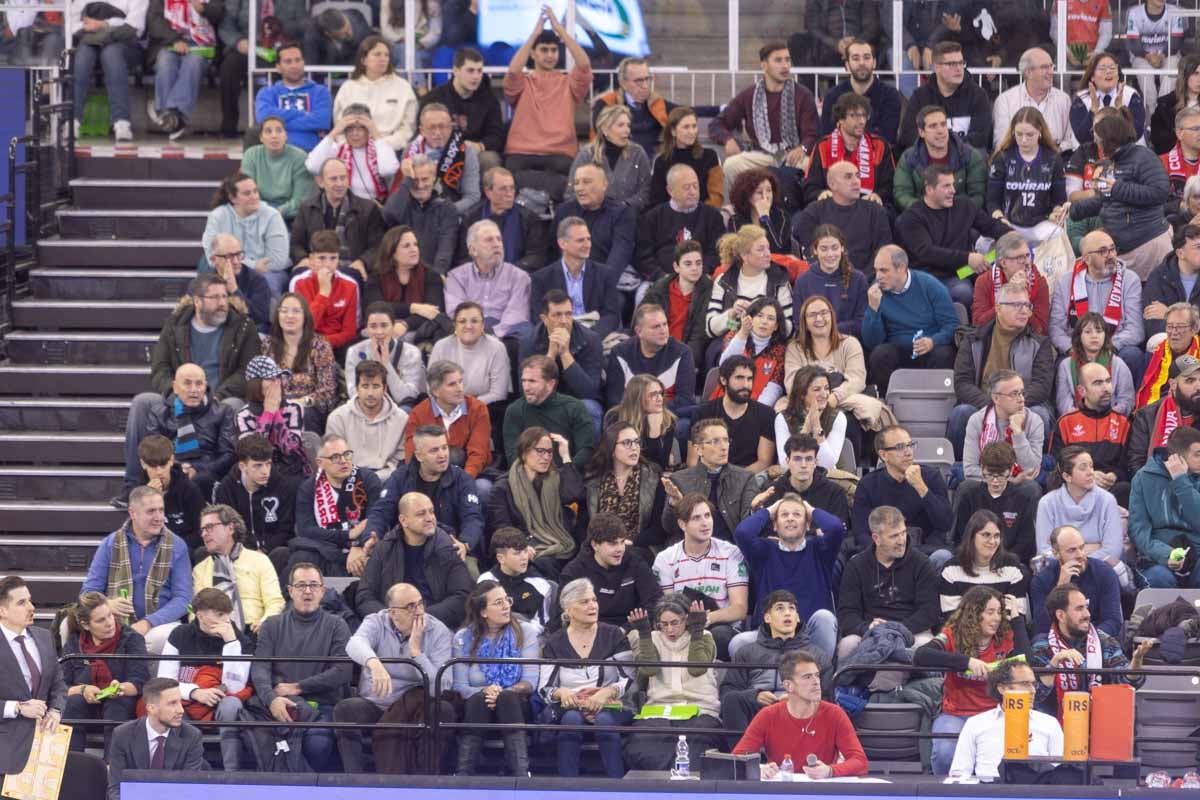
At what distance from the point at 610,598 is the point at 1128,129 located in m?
5.38

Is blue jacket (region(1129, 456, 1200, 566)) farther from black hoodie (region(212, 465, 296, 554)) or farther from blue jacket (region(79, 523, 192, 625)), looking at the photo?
blue jacket (region(79, 523, 192, 625))

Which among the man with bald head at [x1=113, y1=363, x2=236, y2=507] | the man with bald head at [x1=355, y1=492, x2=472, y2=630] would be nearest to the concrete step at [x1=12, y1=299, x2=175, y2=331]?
the man with bald head at [x1=113, y1=363, x2=236, y2=507]

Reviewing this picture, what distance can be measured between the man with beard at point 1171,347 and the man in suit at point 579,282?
11.3ft

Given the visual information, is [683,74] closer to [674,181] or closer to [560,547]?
[674,181]

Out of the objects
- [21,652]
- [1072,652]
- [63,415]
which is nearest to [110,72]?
[63,415]

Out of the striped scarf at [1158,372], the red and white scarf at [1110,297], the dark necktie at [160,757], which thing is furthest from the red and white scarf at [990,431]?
the dark necktie at [160,757]

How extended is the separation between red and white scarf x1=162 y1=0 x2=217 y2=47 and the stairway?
43.1 inches

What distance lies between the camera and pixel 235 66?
1833 cm

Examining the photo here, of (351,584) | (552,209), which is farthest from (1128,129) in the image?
(351,584)

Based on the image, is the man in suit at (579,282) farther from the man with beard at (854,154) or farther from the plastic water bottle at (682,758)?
the plastic water bottle at (682,758)

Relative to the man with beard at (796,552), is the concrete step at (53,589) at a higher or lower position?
lower

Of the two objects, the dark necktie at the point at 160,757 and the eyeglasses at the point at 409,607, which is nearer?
the dark necktie at the point at 160,757

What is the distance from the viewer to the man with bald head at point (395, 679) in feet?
40.7

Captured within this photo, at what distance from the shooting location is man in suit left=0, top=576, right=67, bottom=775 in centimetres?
1205
